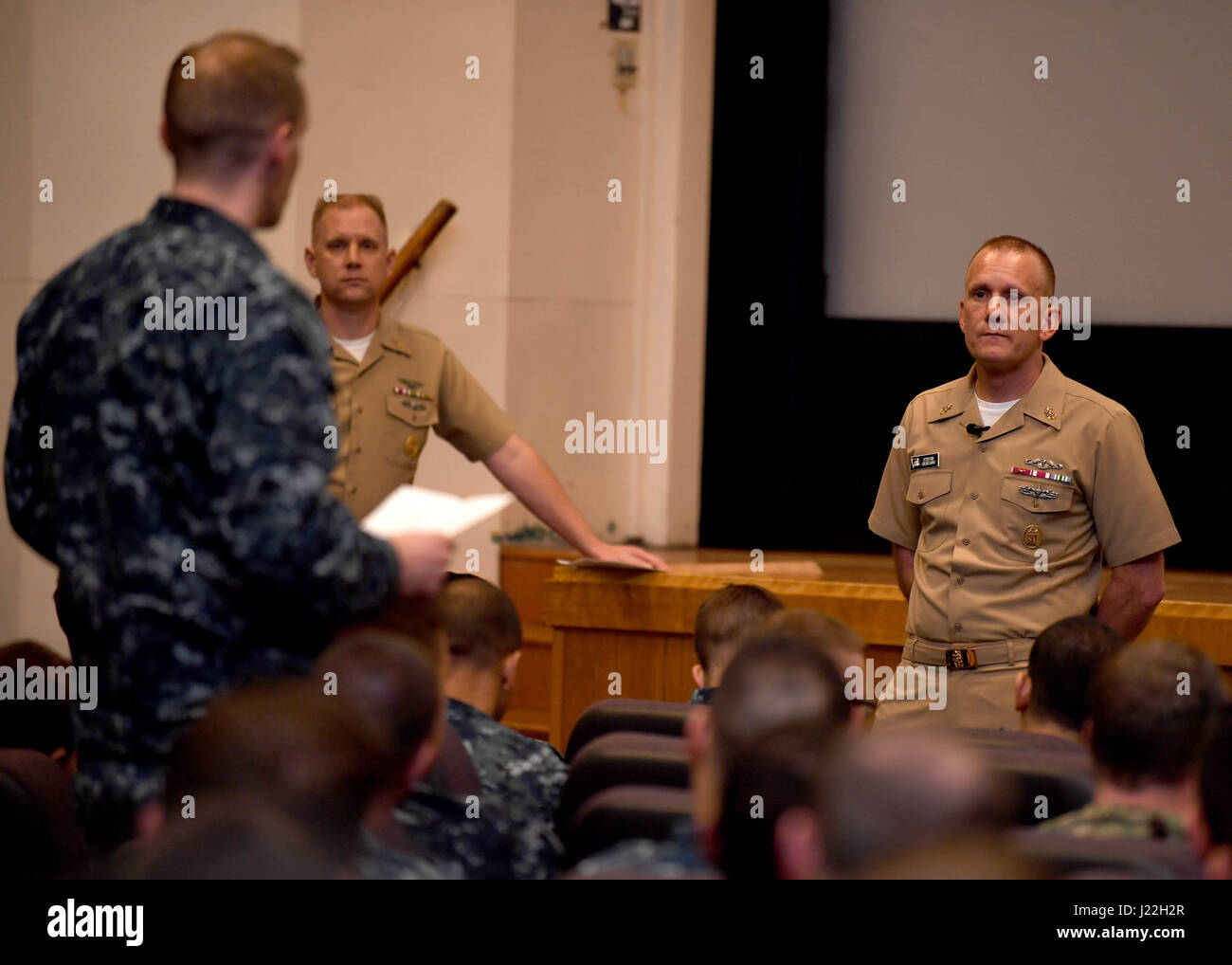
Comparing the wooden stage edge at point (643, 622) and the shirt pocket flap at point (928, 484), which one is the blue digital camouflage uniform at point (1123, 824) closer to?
the shirt pocket flap at point (928, 484)

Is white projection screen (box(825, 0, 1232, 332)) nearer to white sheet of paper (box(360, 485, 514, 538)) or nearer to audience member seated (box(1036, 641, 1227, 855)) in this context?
audience member seated (box(1036, 641, 1227, 855))

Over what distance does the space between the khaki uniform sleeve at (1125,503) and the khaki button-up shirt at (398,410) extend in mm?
1270

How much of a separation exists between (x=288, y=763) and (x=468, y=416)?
1.93 m

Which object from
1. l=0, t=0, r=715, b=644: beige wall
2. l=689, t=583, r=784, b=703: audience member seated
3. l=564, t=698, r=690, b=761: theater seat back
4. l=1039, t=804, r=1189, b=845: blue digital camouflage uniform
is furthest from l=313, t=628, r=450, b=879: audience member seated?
l=0, t=0, r=715, b=644: beige wall

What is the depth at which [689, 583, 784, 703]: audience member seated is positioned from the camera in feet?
8.27

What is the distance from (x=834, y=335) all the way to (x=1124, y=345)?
1.14 metres

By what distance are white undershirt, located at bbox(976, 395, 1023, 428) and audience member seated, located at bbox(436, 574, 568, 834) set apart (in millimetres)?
1112

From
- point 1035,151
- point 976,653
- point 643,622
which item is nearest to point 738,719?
point 976,653

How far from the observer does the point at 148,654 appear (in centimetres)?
157

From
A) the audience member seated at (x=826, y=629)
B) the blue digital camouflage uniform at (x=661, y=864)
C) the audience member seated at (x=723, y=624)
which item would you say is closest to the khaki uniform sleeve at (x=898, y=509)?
the audience member seated at (x=723, y=624)

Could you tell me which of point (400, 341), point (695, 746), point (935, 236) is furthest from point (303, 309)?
point (935, 236)

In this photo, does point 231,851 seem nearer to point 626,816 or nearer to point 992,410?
point 626,816

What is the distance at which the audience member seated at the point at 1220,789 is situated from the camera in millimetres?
1771
